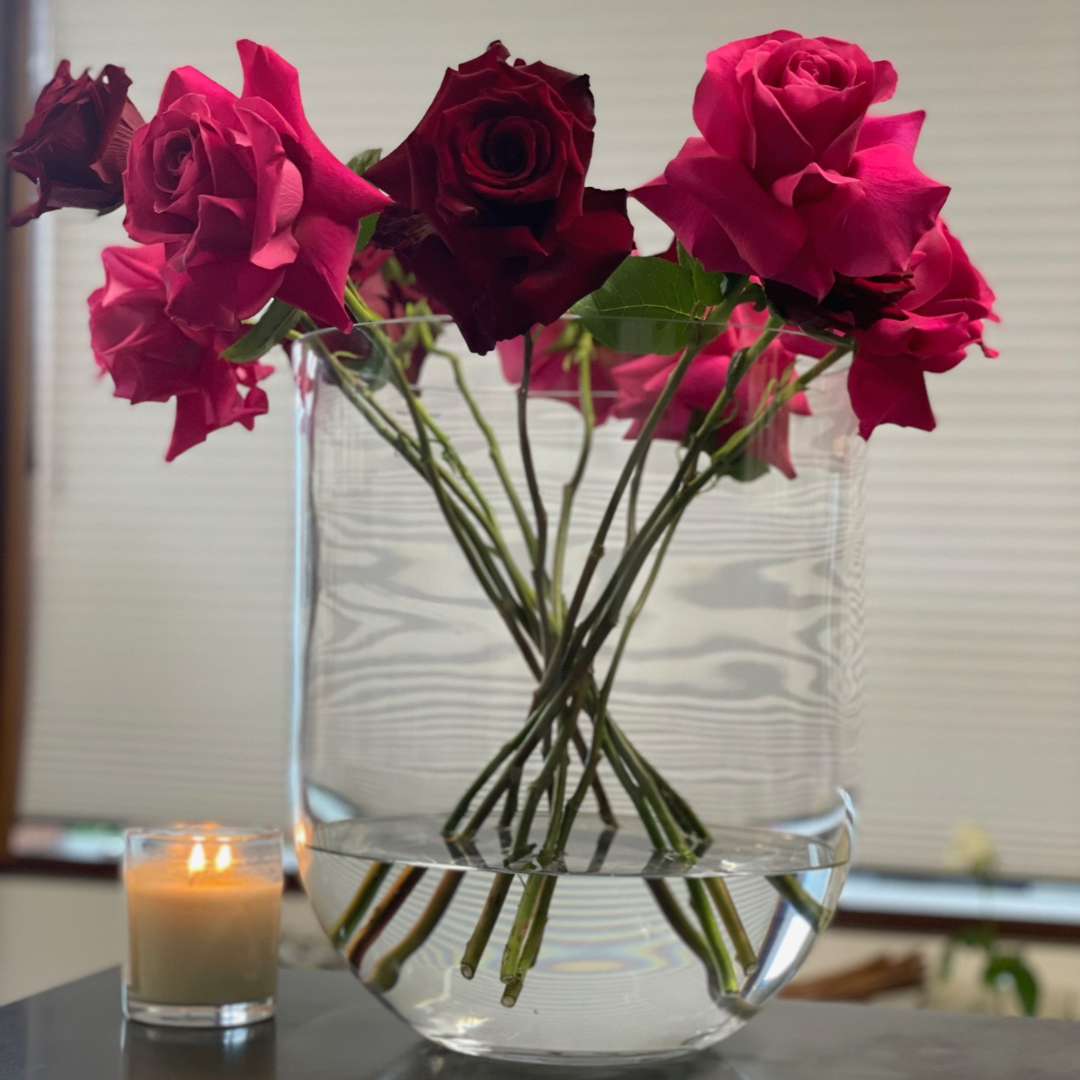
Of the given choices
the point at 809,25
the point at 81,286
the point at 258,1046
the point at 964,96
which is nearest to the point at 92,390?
the point at 81,286

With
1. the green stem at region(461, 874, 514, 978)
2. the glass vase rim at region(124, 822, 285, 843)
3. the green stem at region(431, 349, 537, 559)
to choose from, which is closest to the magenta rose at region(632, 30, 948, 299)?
the green stem at region(431, 349, 537, 559)

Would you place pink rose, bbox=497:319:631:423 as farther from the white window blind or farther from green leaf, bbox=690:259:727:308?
the white window blind

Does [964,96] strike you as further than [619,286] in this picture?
Yes

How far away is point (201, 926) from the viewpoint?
1.80ft

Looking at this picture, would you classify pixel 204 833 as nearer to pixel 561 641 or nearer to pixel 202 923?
pixel 202 923

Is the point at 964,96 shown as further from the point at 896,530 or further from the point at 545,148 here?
the point at 545,148

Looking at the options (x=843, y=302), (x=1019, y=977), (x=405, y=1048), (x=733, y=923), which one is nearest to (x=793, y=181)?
(x=843, y=302)

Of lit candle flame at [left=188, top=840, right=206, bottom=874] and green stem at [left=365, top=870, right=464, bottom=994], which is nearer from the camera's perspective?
green stem at [left=365, top=870, right=464, bottom=994]

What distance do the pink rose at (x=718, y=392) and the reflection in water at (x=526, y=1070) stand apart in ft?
0.74

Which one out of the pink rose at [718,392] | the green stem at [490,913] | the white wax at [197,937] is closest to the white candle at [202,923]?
the white wax at [197,937]

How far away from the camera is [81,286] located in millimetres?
2279

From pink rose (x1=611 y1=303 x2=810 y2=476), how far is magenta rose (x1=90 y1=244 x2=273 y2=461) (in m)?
0.14

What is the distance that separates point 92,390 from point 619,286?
2021mm

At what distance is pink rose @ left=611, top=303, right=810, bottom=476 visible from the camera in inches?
18.8
